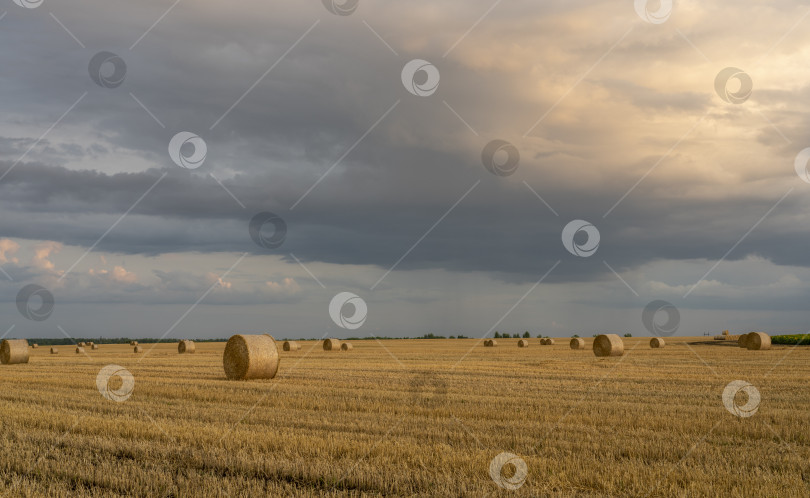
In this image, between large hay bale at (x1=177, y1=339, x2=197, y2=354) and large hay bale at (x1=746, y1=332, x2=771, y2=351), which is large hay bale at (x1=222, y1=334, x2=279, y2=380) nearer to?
large hay bale at (x1=177, y1=339, x2=197, y2=354)

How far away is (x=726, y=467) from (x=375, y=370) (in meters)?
16.3

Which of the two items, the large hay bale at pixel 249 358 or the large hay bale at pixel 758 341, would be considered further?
the large hay bale at pixel 758 341

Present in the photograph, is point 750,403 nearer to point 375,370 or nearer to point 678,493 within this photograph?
point 678,493

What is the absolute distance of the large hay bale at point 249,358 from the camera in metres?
20.1

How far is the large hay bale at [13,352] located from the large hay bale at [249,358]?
17062 mm

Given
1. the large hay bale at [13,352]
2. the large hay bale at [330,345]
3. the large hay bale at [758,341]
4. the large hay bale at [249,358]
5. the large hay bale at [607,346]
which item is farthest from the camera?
the large hay bale at [330,345]

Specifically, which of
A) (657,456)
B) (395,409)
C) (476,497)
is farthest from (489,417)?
(476,497)

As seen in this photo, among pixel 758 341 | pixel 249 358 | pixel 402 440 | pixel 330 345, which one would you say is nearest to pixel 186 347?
pixel 330 345

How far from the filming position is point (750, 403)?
13.4m

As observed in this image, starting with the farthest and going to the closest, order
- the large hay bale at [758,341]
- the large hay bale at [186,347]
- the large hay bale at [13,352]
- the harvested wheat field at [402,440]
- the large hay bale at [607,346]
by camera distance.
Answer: the large hay bale at [186,347], the large hay bale at [758,341], the large hay bale at [607,346], the large hay bale at [13,352], the harvested wheat field at [402,440]

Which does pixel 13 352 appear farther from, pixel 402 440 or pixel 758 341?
pixel 758 341

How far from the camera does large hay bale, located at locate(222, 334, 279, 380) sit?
20109mm

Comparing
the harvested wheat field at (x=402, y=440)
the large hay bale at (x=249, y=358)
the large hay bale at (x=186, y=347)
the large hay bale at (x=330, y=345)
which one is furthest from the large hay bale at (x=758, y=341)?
the large hay bale at (x=186, y=347)

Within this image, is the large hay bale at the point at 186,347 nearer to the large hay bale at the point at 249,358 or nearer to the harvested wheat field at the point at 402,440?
the large hay bale at the point at 249,358
